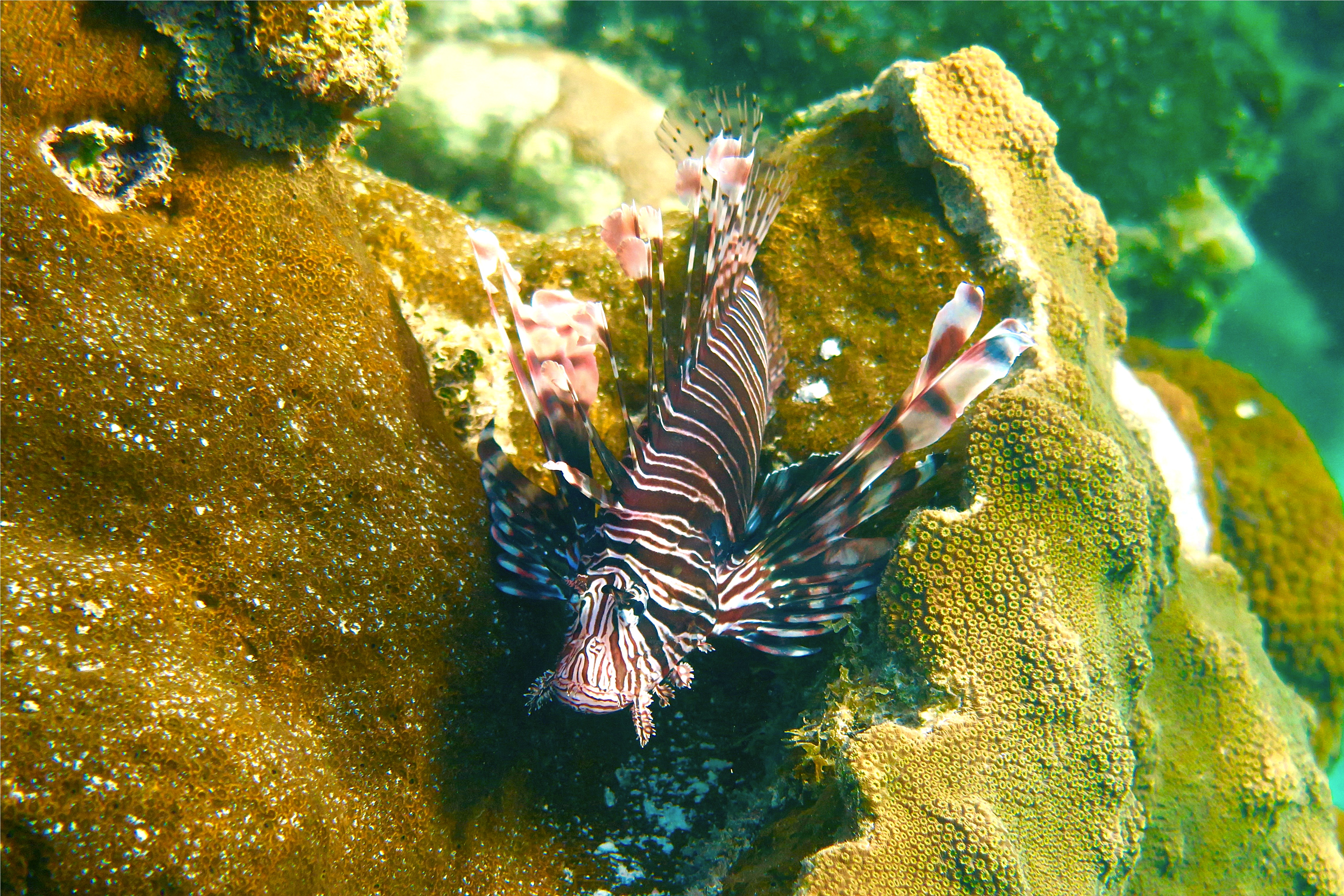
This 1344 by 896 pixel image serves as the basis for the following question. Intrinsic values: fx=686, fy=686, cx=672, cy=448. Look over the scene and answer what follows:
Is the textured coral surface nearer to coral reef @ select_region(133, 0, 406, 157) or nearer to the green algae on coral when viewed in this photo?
coral reef @ select_region(133, 0, 406, 157)

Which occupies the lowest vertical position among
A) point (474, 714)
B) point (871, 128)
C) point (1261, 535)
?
point (474, 714)

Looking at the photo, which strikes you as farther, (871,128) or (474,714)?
(871,128)

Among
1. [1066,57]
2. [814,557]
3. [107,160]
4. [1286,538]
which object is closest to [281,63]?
[107,160]

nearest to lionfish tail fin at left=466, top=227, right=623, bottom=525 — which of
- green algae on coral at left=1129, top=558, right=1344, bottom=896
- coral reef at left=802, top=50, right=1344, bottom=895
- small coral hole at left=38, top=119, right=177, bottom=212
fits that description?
small coral hole at left=38, top=119, right=177, bottom=212

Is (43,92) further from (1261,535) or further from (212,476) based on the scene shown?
(1261,535)

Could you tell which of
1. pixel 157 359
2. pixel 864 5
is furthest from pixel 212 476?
pixel 864 5

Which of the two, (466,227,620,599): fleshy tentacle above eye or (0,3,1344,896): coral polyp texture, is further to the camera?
(466,227,620,599): fleshy tentacle above eye

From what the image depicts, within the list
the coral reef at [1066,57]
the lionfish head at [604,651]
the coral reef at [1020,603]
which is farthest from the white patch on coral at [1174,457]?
the lionfish head at [604,651]
